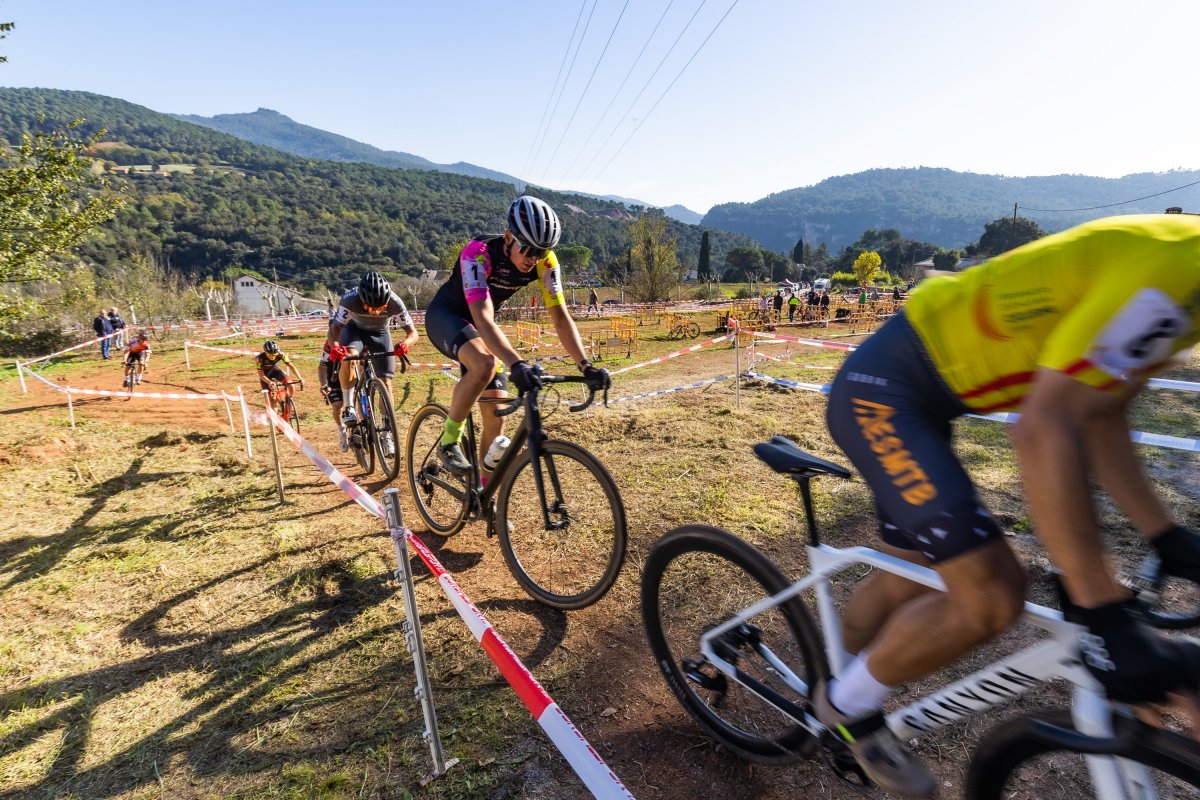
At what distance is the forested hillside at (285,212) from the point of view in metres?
83.8

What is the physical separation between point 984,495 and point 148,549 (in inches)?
288

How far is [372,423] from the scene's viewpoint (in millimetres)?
6141

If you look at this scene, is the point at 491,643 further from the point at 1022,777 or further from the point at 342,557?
the point at 342,557

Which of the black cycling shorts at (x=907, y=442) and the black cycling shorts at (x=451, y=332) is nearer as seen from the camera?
the black cycling shorts at (x=907, y=442)

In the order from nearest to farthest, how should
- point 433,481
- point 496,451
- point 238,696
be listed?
1. point 238,696
2. point 496,451
3. point 433,481

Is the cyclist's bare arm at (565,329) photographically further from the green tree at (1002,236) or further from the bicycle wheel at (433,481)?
the green tree at (1002,236)

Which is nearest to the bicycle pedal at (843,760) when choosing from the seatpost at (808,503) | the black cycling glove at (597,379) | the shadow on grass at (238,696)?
the seatpost at (808,503)

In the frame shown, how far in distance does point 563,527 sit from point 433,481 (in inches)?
62.1

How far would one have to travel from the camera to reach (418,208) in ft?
382

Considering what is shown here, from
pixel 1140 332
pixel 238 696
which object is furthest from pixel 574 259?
pixel 1140 332

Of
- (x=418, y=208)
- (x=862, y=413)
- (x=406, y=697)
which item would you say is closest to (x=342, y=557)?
(x=406, y=697)

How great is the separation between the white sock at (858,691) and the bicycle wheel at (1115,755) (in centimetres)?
29

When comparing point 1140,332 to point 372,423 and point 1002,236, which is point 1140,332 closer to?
A: point 372,423

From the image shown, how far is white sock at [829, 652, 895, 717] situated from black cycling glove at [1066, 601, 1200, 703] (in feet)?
2.07
